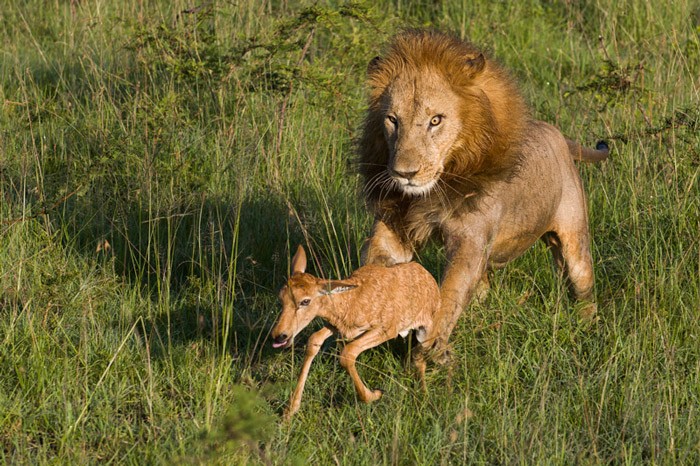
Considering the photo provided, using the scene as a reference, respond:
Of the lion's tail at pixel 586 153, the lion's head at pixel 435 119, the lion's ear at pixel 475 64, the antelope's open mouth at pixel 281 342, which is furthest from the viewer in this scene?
the lion's tail at pixel 586 153

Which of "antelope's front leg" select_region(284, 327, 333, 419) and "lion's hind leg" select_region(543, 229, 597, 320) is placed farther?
"lion's hind leg" select_region(543, 229, 597, 320)

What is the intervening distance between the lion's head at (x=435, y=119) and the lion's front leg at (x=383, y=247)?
6.4 inches

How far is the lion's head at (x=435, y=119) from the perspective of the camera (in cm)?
474

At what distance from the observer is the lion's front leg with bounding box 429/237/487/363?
4.76 meters

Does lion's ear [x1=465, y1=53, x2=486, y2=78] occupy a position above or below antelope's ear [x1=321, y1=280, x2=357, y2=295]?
above

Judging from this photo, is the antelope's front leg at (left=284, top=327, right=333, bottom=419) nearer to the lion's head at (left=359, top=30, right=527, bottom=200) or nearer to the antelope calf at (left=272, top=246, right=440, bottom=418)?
the antelope calf at (left=272, top=246, right=440, bottom=418)

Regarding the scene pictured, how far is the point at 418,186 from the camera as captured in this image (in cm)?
468

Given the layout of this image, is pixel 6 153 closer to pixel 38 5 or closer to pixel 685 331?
pixel 38 5

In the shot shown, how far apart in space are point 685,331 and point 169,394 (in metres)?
2.39

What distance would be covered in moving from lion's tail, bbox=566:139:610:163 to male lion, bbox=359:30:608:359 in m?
0.68

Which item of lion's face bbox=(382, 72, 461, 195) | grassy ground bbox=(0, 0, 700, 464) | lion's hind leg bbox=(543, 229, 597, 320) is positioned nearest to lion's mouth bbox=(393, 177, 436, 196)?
lion's face bbox=(382, 72, 461, 195)

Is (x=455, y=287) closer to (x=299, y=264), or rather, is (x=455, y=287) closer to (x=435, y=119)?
(x=435, y=119)

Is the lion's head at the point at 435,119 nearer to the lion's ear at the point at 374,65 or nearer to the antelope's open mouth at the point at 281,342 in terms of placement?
the lion's ear at the point at 374,65

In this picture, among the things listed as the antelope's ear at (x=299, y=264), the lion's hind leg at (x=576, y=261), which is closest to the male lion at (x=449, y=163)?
the lion's hind leg at (x=576, y=261)
